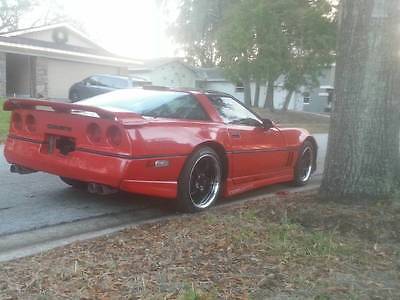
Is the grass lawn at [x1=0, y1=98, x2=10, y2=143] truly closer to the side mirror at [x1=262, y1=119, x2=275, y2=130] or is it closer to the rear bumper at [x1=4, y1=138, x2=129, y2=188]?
the rear bumper at [x1=4, y1=138, x2=129, y2=188]

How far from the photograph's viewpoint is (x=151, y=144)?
4.86m

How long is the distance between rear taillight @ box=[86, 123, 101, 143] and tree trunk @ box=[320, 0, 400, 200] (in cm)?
222

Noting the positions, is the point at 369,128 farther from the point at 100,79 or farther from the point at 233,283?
the point at 100,79

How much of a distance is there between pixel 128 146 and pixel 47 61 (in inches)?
939

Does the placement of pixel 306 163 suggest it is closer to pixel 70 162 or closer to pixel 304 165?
pixel 304 165

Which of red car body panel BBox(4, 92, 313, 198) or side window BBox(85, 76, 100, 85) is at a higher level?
side window BBox(85, 76, 100, 85)

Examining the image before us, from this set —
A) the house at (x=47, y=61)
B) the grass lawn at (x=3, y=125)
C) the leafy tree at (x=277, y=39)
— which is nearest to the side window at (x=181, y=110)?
the grass lawn at (x=3, y=125)

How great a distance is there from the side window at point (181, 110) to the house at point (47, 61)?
20647 millimetres

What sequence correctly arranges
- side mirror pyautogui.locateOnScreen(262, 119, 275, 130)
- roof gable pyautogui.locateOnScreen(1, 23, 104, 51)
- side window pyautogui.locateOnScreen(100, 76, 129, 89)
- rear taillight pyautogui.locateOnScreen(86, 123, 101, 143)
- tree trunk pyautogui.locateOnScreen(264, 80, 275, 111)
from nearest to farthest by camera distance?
rear taillight pyautogui.locateOnScreen(86, 123, 101, 143), side mirror pyautogui.locateOnScreen(262, 119, 275, 130), side window pyautogui.locateOnScreen(100, 76, 129, 89), roof gable pyautogui.locateOnScreen(1, 23, 104, 51), tree trunk pyautogui.locateOnScreen(264, 80, 275, 111)

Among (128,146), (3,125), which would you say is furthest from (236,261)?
(3,125)

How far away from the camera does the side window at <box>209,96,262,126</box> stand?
6059 millimetres

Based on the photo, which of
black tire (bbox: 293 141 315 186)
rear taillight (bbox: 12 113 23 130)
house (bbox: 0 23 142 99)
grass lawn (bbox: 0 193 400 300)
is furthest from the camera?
house (bbox: 0 23 142 99)

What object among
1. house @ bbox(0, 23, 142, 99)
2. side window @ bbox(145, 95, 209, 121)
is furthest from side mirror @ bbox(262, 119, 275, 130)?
house @ bbox(0, 23, 142, 99)

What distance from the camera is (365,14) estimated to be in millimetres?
4871
